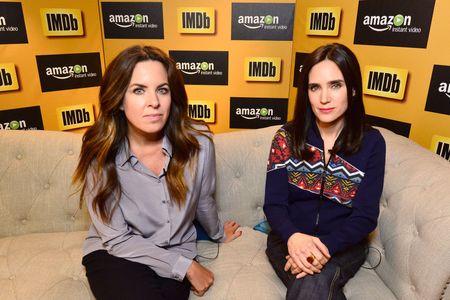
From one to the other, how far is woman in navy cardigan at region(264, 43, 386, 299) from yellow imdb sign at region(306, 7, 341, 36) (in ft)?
2.79

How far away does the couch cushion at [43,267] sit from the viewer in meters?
1.24

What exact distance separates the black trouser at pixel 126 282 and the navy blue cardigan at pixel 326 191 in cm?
45

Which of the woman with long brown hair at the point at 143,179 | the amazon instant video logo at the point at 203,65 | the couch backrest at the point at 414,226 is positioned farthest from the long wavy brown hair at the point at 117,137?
the amazon instant video logo at the point at 203,65

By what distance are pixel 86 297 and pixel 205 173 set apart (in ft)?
2.02

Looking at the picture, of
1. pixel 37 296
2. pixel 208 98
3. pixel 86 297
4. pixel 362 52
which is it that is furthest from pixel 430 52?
pixel 37 296

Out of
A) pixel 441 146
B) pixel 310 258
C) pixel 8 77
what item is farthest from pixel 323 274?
pixel 8 77

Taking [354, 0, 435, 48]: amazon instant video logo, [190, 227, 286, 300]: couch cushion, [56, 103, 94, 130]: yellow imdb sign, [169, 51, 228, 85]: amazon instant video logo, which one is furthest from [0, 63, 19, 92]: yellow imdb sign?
[354, 0, 435, 48]: amazon instant video logo

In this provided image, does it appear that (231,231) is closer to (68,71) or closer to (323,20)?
(323,20)

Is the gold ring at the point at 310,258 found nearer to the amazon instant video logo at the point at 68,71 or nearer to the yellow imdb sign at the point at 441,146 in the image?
Result: the yellow imdb sign at the point at 441,146

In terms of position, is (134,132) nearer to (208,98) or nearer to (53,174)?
(53,174)

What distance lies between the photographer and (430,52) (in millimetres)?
1654

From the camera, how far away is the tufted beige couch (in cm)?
117

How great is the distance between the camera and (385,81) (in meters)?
1.83

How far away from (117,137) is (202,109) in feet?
3.89
